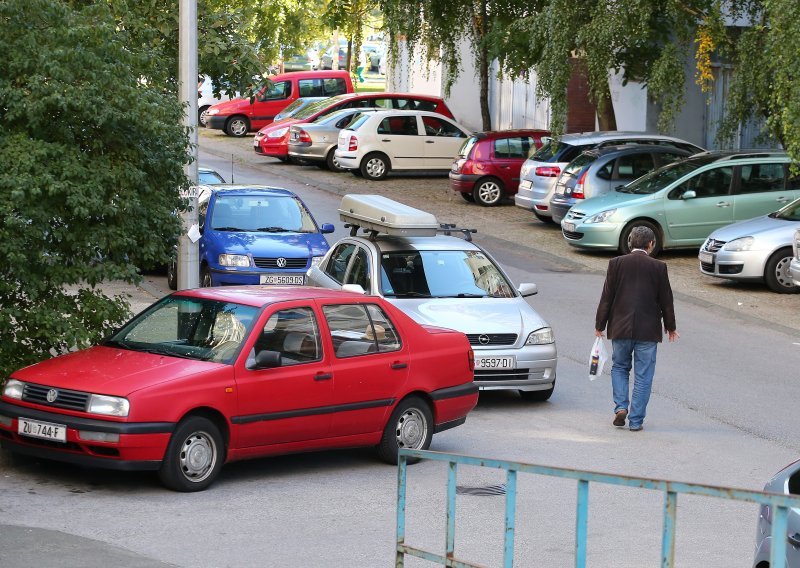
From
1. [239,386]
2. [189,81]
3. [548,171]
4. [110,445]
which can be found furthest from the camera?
[548,171]

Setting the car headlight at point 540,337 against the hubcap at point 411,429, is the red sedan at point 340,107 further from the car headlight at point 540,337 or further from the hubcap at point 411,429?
the hubcap at point 411,429

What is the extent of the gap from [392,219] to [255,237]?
5.41m

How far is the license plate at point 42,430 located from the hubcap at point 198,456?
81 cm

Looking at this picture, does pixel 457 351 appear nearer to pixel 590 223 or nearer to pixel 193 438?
pixel 193 438

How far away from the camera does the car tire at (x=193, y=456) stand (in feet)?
29.4

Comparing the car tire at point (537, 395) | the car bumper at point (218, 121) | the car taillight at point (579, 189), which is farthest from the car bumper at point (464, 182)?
the car bumper at point (218, 121)

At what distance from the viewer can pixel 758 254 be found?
64.9ft

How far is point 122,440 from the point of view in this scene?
28.5 feet

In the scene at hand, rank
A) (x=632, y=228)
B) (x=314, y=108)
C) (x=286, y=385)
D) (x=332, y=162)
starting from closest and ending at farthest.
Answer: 1. (x=286, y=385)
2. (x=632, y=228)
3. (x=332, y=162)
4. (x=314, y=108)

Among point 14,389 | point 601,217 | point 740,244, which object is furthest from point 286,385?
point 601,217

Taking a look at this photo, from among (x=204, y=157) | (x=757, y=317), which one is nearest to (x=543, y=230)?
(x=757, y=317)

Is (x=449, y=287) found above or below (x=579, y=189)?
below

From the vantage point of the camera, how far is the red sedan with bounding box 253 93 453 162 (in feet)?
117

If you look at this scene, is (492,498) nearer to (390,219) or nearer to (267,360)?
(267,360)
